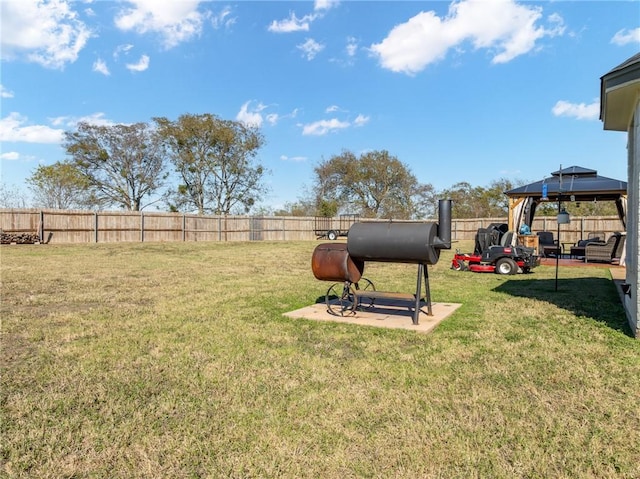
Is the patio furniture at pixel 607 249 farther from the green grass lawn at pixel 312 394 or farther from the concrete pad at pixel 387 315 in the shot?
the concrete pad at pixel 387 315

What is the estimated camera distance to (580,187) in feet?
48.8

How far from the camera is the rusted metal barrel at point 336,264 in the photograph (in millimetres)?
5621

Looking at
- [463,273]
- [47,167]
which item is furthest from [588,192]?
[47,167]

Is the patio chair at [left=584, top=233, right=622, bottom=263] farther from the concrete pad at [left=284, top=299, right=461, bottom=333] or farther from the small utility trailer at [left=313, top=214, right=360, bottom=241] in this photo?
the small utility trailer at [left=313, top=214, right=360, bottom=241]

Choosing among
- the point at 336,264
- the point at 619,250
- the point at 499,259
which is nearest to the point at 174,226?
the point at 499,259

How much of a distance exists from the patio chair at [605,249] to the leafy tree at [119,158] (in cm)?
3364

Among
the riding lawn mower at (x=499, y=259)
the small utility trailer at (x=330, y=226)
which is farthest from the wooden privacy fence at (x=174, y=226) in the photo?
the riding lawn mower at (x=499, y=259)

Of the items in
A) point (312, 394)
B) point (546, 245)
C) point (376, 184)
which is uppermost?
point (376, 184)

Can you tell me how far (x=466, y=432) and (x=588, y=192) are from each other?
15352mm

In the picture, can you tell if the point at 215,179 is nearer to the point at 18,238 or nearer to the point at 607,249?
the point at 18,238

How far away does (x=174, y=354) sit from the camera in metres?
4.09

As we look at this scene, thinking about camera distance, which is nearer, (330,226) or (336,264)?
(336,264)

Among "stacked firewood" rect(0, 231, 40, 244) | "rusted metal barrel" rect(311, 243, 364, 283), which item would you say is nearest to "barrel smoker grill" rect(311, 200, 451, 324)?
"rusted metal barrel" rect(311, 243, 364, 283)

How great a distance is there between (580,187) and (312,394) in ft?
51.2
